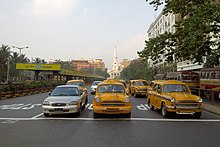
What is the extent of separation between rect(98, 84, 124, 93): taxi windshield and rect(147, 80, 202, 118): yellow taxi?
6.94 ft

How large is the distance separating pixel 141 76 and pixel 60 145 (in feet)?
255

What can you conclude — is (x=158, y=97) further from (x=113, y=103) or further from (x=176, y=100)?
(x=113, y=103)

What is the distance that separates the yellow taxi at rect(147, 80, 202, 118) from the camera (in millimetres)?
12094

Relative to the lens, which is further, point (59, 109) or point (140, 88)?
point (140, 88)

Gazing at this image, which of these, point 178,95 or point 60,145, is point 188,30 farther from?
point 60,145

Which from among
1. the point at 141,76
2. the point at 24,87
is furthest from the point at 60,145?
the point at 141,76

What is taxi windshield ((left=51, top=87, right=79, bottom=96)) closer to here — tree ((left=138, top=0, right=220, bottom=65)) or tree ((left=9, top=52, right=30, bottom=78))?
tree ((left=138, top=0, right=220, bottom=65))

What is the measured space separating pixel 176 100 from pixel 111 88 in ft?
10.4

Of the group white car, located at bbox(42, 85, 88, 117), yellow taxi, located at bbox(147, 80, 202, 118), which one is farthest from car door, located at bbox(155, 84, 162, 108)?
white car, located at bbox(42, 85, 88, 117)

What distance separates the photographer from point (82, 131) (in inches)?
354

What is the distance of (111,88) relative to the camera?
13.3 m

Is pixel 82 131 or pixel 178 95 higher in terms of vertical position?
pixel 178 95

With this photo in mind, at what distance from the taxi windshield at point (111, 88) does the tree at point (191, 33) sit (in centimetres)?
630

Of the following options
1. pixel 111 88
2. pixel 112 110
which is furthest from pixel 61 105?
pixel 111 88
